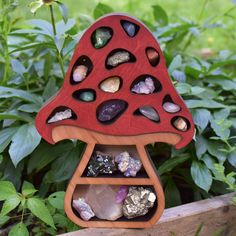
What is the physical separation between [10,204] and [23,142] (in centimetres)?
24

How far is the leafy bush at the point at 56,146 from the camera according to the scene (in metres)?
1.70

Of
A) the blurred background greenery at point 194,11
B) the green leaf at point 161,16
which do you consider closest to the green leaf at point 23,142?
the green leaf at point 161,16

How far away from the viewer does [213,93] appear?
2094 mm

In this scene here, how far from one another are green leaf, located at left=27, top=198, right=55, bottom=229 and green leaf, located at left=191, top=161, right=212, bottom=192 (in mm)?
483

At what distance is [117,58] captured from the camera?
1.48m


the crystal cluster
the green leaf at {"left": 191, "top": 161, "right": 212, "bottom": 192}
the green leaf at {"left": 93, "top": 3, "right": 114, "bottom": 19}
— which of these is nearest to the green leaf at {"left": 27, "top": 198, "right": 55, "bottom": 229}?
the crystal cluster

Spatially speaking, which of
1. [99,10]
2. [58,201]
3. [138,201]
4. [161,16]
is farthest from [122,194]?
[161,16]

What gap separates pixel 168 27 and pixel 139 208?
3.74ft

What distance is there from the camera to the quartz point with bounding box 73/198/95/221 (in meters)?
1.59

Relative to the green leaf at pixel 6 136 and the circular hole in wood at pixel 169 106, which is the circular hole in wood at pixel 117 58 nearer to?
the circular hole in wood at pixel 169 106

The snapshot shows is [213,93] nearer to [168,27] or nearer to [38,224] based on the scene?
[168,27]

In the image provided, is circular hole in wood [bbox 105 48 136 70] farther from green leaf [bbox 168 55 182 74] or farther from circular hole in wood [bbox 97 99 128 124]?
green leaf [bbox 168 55 182 74]

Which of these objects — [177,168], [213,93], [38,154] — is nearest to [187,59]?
[213,93]

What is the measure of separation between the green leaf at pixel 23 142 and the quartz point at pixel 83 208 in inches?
9.2
